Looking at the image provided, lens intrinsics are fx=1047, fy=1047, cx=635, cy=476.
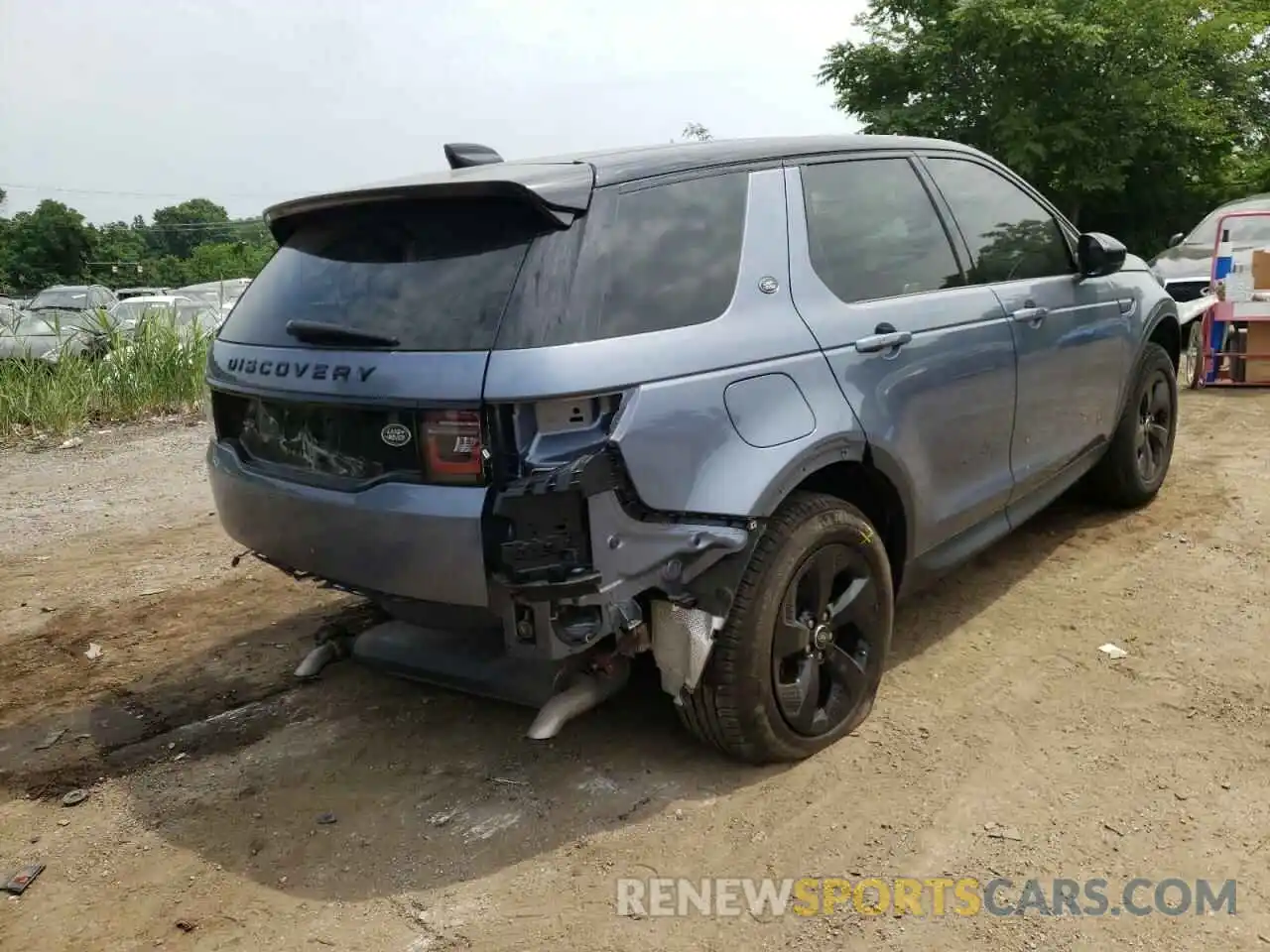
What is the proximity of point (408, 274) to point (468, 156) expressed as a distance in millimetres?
1045

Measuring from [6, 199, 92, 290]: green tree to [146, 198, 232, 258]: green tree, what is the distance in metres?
18.1

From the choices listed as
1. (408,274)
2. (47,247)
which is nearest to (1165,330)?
(408,274)

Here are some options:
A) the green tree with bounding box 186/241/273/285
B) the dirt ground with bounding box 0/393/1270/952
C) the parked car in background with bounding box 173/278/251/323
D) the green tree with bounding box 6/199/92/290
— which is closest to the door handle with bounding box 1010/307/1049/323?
the dirt ground with bounding box 0/393/1270/952

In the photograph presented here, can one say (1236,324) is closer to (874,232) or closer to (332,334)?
(874,232)

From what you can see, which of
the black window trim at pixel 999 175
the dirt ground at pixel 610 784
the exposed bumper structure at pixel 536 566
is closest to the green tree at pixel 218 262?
the dirt ground at pixel 610 784

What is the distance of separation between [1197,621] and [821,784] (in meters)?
1.89

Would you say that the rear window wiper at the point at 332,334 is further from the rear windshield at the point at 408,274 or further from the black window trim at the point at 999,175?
the black window trim at the point at 999,175

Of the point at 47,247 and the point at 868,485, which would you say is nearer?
the point at 868,485

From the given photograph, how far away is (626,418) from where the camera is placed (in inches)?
103

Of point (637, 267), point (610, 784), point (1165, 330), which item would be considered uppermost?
point (637, 267)

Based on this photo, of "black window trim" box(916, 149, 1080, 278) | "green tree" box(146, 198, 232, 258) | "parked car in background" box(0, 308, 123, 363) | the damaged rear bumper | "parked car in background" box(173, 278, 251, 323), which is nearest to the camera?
the damaged rear bumper

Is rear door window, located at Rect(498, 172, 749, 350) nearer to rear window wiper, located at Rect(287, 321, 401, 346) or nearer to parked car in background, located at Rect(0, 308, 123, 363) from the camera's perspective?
rear window wiper, located at Rect(287, 321, 401, 346)

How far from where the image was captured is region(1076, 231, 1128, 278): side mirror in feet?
14.9

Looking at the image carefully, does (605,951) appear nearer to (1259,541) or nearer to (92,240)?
(1259,541)
